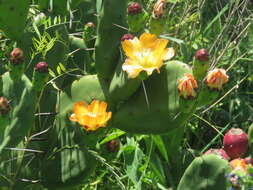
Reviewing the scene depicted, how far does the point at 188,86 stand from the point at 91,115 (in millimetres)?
274

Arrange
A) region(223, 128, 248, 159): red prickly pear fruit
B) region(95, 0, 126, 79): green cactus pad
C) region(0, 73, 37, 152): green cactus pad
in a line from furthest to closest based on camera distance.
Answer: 1. region(223, 128, 248, 159): red prickly pear fruit
2. region(95, 0, 126, 79): green cactus pad
3. region(0, 73, 37, 152): green cactus pad

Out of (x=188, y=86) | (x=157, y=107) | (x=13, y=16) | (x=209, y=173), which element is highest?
(x=13, y=16)

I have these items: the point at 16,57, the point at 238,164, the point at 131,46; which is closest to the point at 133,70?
the point at 131,46

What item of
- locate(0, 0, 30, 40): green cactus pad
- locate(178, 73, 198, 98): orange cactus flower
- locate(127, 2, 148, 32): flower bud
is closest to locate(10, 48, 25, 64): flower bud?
locate(0, 0, 30, 40): green cactus pad

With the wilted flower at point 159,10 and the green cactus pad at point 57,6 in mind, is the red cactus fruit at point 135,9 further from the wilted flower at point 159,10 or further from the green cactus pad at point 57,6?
the green cactus pad at point 57,6

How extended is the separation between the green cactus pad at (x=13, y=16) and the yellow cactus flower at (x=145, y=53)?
32 centimetres

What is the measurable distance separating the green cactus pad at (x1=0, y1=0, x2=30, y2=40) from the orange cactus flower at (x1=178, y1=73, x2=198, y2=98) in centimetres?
51

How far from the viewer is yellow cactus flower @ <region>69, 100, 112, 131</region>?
180 centimetres

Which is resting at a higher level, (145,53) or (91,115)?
(145,53)

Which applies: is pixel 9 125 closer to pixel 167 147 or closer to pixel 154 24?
pixel 154 24

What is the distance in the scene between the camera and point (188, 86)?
1758 millimetres

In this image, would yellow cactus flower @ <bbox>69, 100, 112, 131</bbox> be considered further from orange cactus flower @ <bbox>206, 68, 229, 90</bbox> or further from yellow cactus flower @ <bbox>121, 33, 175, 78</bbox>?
orange cactus flower @ <bbox>206, 68, 229, 90</bbox>

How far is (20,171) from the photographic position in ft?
6.51

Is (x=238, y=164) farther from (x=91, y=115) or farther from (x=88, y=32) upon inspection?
(x=88, y=32)
